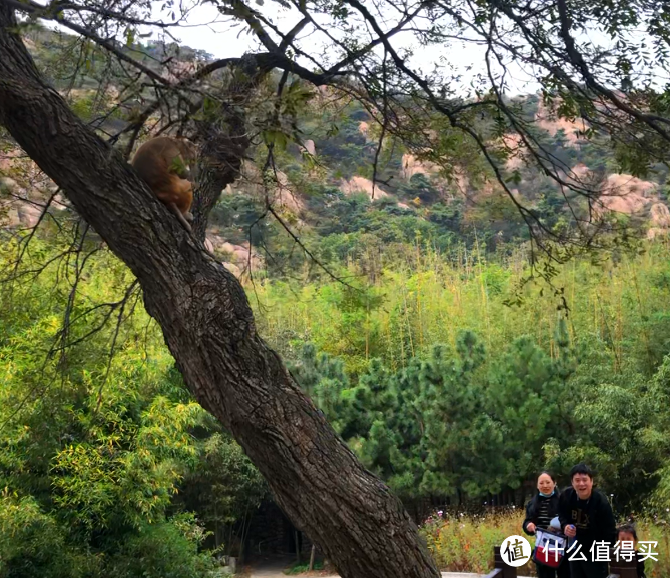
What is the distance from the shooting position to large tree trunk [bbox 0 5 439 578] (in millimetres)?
2338

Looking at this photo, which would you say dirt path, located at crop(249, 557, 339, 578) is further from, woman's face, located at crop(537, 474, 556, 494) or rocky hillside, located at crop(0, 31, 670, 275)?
woman's face, located at crop(537, 474, 556, 494)

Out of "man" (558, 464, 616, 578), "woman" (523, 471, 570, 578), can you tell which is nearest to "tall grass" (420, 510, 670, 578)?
"woman" (523, 471, 570, 578)

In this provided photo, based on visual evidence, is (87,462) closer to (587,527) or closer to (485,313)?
(587,527)

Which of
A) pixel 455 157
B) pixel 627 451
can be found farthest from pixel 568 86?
pixel 627 451

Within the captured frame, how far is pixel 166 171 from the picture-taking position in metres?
2.72

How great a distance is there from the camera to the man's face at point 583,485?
3.71 meters

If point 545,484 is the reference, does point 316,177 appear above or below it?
above

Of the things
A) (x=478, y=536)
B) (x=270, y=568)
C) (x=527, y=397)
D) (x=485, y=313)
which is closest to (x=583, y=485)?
(x=478, y=536)

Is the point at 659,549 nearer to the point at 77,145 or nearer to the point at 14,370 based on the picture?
the point at 14,370

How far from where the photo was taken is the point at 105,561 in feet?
25.9

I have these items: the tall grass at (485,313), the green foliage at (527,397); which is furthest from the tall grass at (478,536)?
the tall grass at (485,313)

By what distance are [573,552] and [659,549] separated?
492cm

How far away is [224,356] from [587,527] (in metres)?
2.21

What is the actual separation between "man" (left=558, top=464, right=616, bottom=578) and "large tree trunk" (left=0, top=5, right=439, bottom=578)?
1.56m
